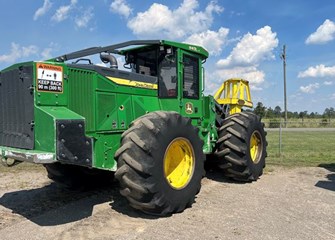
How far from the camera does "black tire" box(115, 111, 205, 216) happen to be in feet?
16.9

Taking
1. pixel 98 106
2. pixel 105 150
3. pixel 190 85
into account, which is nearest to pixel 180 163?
pixel 105 150

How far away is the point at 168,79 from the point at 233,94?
4.01 m

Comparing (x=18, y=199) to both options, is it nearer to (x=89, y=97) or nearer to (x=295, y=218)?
(x=89, y=97)

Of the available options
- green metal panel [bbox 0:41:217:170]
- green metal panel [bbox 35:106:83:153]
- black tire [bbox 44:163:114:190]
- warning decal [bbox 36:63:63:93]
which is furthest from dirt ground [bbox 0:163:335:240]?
warning decal [bbox 36:63:63:93]

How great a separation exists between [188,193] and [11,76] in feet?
10.9

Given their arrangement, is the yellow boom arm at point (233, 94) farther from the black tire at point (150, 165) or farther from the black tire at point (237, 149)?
the black tire at point (150, 165)

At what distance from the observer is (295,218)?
221 inches

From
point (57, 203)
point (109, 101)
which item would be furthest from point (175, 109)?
point (57, 203)

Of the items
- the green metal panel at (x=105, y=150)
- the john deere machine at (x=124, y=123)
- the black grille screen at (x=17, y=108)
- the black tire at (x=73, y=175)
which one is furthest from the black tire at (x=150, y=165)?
the black tire at (x=73, y=175)

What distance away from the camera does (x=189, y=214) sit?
5758 millimetres

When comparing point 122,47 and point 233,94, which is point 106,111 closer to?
point 122,47

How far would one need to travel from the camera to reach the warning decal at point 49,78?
5066 mm

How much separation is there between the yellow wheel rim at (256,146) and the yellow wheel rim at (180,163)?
119 inches

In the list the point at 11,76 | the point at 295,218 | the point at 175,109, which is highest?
the point at 11,76
